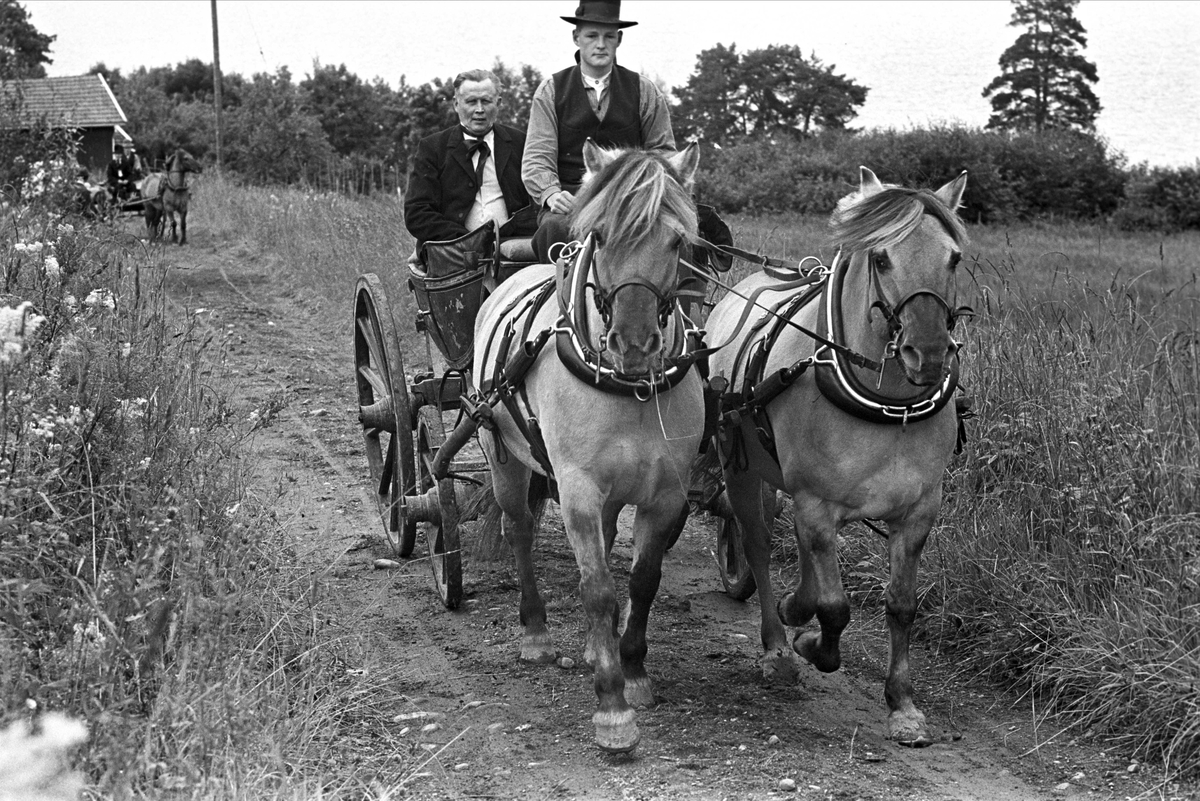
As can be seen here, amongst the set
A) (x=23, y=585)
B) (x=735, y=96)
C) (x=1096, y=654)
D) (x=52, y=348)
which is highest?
(x=735, y=96)

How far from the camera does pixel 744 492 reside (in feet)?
17.2

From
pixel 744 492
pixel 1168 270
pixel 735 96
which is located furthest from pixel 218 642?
pixel 735 96

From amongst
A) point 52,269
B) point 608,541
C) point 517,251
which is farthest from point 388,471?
point 52,269

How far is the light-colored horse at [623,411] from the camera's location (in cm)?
398

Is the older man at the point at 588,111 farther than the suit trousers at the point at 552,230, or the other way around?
the older man at the point at 588,111

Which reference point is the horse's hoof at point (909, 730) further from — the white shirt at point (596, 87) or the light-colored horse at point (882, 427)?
the white shirt at point (596, 87)

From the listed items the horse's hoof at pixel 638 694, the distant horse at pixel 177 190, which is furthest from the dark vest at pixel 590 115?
the distant horse at pixel 177 190

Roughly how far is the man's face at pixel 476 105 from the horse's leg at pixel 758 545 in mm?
2285

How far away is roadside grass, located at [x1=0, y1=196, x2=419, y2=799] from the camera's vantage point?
310 centimetres

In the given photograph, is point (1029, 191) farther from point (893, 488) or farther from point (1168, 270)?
point (893, 488)

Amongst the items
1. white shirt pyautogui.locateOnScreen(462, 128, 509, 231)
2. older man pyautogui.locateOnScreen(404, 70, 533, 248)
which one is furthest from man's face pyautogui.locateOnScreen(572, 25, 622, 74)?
white shirt pyautogui.locateOnScreen(462, 128, 509, 231)

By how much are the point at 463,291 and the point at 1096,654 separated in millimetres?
3266

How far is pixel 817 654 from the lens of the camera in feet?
14.9

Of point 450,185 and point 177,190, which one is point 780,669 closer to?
point 450,185
